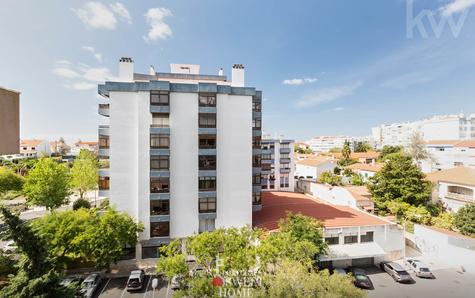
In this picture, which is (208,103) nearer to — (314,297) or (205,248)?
(205,248)

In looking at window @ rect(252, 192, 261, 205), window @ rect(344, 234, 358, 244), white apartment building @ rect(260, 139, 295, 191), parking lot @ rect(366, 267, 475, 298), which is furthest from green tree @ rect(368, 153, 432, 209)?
window @ rect(252, 192, 261, 205)

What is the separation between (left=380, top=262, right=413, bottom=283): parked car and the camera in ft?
72.0

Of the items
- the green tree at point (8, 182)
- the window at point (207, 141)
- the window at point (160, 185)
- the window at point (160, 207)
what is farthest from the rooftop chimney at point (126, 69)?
the green tree at point (8, 182)

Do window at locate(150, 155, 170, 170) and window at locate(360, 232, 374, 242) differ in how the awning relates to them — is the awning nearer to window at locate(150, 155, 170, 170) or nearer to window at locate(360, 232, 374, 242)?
window at locate(360, 232, 374, 242)

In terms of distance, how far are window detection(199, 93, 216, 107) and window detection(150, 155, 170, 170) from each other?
273 inches

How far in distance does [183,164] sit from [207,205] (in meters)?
5.28

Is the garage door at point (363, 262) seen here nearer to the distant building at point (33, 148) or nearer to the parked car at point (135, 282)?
the parked car at point (135, 282)

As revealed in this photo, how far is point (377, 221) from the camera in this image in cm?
2702

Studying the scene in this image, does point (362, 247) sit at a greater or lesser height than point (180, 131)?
lesser

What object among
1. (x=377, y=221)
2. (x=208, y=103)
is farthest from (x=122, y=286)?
(x=377, y=221)

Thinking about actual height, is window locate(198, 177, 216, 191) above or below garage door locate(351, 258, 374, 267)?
above

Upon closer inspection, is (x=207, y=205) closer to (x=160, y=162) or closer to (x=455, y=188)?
(x=160, y=162)

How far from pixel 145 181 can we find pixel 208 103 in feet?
35.0

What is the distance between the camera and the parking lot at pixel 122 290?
1998cm
